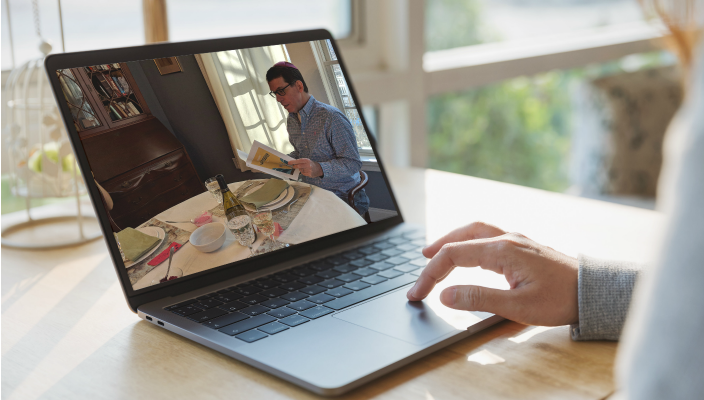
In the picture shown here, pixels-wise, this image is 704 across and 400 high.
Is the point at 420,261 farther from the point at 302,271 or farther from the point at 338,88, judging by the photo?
the point at 338,88

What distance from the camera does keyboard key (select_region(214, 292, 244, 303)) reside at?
2.15 ft

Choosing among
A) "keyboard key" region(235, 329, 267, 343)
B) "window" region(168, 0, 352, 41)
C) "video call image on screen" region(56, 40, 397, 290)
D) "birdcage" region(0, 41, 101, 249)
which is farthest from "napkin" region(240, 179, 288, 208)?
"window" region(168, 0, 352, 41)

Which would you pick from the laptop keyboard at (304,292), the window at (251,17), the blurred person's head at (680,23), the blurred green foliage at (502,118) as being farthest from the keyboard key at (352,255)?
the blurred green foliage at (502,118)

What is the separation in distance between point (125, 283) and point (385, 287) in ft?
0.92

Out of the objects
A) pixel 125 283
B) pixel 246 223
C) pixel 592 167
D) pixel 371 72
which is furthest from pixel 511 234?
pixel 592 167

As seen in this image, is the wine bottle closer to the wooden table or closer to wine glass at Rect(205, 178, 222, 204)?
wine glass at Rect(205, 178, 222, 204)

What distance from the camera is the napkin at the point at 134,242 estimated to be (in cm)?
66

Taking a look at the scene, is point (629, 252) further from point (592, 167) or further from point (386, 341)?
point (592, 167)

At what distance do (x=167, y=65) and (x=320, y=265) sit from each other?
0.31 m

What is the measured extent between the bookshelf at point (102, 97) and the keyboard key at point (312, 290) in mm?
271

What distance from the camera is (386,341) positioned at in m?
0.55

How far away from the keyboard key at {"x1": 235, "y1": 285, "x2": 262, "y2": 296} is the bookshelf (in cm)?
23

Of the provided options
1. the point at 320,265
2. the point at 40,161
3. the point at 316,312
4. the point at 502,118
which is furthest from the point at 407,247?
the point at 502,118

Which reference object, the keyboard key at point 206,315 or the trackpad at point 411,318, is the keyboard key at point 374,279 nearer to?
the trackpad at point 411,318
